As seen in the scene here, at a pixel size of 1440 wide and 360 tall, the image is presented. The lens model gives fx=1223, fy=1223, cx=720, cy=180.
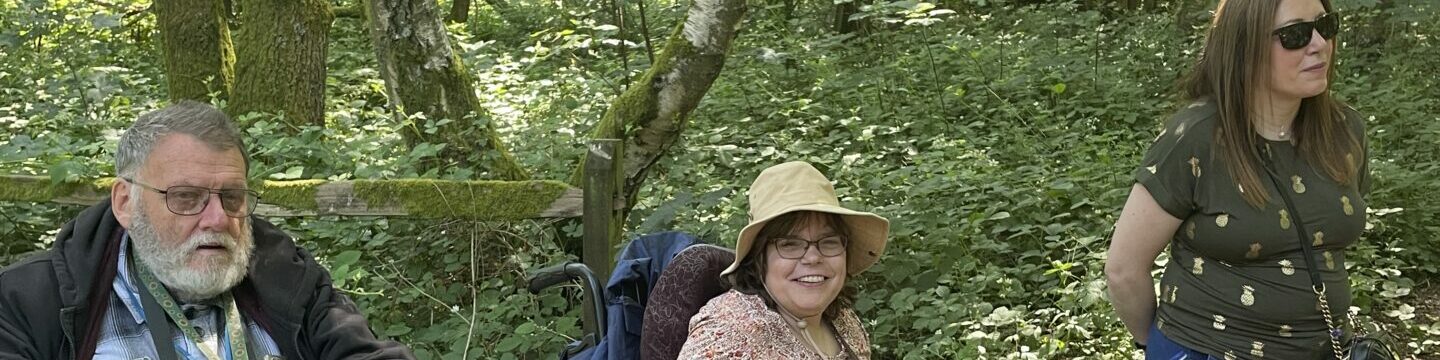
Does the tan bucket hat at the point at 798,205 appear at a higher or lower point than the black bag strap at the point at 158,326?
higher

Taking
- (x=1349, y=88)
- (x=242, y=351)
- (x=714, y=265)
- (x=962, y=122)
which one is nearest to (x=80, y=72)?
(x=962, y=122)

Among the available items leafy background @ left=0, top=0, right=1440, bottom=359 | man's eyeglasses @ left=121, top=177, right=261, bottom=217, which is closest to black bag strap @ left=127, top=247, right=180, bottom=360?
man's eyeglasses @ left=121, top=177, right=261, bottom=217

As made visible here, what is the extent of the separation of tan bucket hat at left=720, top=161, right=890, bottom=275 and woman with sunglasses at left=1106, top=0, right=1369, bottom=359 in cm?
56

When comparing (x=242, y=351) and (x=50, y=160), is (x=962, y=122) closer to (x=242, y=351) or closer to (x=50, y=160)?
(x=50, y=160)

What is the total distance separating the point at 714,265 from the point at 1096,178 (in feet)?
12.7

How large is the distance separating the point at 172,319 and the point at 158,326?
0.08 m

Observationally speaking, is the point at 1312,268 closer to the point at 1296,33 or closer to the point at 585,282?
the point at 1296,33

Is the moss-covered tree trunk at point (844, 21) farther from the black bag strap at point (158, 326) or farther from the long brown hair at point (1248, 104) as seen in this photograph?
the black bag strap at point (158, 326)

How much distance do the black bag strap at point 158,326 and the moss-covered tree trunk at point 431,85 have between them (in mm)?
2664

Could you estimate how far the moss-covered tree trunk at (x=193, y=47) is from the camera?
8.48 m

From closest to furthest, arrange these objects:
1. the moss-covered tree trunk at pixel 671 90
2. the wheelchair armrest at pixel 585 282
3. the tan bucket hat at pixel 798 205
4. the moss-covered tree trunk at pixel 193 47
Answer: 1. the tan bucket hat at pixel 798 205
2. the wheelchair armrest at pixel 585 282
3. the moss-covered tree trunk at pixel 671 90
4. the moss-covered tree trunk at pixel 193 47

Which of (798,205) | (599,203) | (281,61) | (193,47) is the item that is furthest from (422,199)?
(193,47)

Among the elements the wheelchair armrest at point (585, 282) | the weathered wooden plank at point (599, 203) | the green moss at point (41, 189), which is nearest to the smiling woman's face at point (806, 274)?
the wheelchair armrest at point (585, 282)

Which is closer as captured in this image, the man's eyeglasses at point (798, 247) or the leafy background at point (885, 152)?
the man's eyeglasses at point (798, 247)
